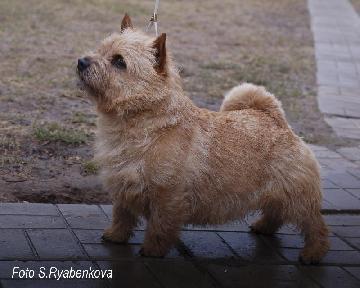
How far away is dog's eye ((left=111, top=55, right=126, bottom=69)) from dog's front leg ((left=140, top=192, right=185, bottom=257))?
83 cm

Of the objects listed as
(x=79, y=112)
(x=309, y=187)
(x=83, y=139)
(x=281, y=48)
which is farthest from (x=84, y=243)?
(x=281, y=48)

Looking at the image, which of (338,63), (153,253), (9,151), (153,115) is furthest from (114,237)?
(338,63)

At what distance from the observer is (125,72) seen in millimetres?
4297

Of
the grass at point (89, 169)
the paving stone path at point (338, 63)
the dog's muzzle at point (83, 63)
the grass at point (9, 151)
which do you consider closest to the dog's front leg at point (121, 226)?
the dog's muzzle at point (83, 63)

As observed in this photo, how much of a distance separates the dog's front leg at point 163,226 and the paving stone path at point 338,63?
13.9 ft

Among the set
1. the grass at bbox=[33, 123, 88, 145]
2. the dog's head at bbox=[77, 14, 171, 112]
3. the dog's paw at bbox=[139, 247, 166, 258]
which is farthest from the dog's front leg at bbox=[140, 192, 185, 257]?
the grass at bbox=[33, 123, 88, 145]

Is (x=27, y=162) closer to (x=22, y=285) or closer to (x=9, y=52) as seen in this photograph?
(x=22, y=285)

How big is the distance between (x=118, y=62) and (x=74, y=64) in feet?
19.3

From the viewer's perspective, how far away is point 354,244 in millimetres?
5285

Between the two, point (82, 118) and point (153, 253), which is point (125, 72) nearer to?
point (153, 253)

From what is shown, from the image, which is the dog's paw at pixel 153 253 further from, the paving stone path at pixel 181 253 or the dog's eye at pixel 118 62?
the dog's eye at pixel 118 62

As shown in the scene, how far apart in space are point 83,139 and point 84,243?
2.42 meters

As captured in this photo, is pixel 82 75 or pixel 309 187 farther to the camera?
pixel 309 187

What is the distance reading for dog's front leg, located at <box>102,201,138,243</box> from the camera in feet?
15.6
